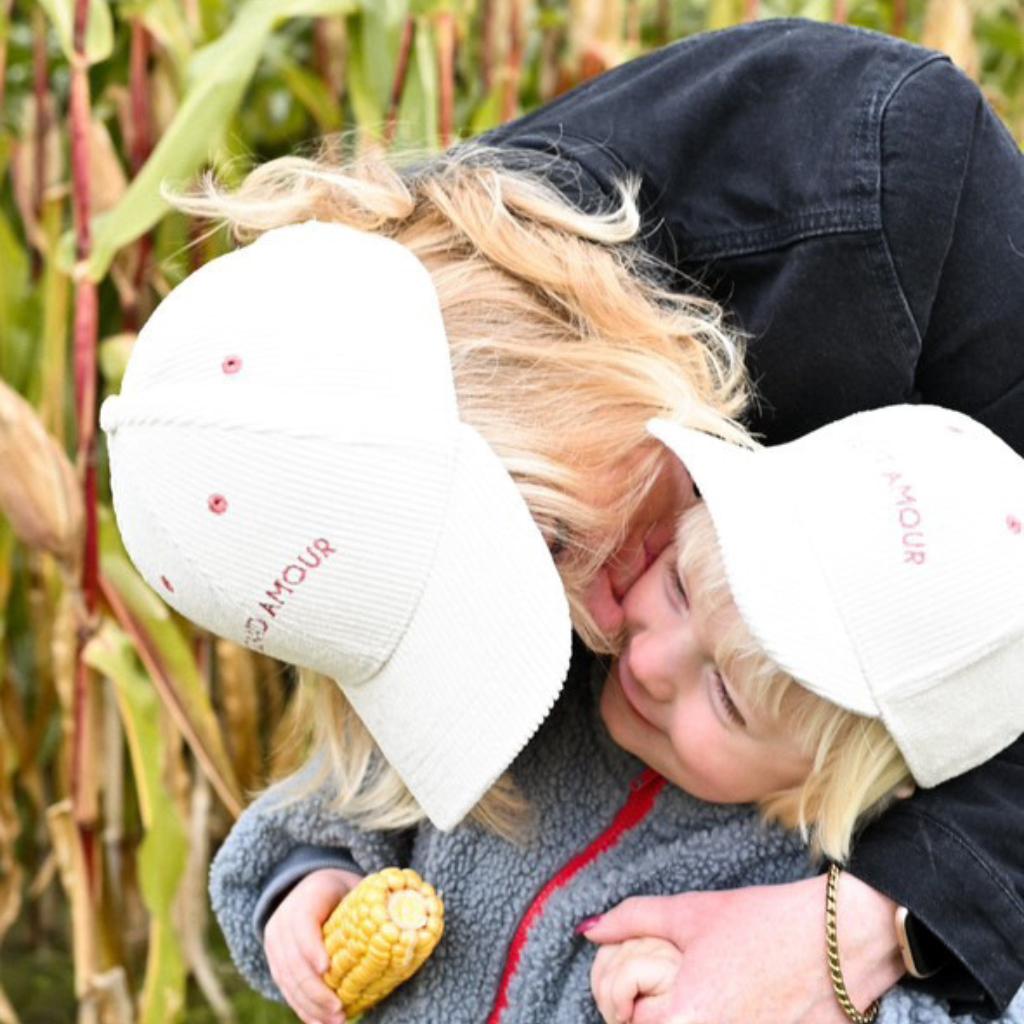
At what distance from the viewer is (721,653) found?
97 cm

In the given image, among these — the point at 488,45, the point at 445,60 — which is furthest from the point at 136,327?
the point at 488,45

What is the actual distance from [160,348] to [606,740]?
0.41 m

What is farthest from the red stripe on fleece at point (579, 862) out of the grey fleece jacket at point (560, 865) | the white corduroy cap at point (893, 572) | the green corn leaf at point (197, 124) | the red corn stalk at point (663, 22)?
the red corn stalk at point (663, 22)

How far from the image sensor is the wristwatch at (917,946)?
1.02m

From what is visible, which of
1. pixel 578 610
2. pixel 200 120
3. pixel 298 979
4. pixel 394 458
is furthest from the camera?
pixel 200 120

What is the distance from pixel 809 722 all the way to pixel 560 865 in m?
0.25

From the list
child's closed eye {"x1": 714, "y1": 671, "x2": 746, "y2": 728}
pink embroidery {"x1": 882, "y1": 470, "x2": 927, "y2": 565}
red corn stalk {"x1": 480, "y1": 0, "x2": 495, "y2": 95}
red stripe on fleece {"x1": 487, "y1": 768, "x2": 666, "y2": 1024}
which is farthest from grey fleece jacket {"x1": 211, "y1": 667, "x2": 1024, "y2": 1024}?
red corn stalk {"x1": 480, "y1": 0, "x2": 495, "y2": 95}

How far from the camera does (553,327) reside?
1031 millimetres

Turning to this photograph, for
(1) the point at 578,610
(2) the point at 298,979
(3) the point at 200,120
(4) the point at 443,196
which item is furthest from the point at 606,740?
(3) the point at 200,120

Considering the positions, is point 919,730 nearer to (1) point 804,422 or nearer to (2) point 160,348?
(1) point 804,422

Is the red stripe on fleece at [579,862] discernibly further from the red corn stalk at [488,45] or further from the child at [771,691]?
the red corn stalk at [488,45]

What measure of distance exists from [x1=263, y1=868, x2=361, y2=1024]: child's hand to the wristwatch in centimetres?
38

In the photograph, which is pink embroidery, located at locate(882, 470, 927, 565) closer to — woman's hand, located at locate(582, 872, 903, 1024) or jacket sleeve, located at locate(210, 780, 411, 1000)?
woman's hand, located at locate(582, 872, 903, 1024)

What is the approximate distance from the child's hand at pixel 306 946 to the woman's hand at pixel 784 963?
0.76 ft
